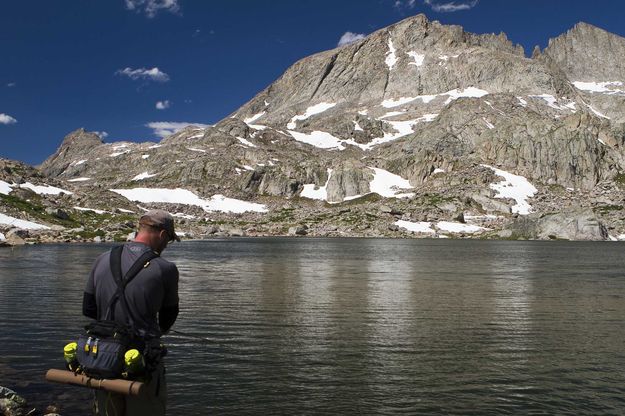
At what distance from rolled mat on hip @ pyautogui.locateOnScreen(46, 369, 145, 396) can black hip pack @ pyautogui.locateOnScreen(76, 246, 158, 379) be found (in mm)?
103

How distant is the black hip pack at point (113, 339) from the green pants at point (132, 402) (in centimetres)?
48

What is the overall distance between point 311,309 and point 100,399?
89.7 feet

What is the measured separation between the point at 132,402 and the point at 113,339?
3.92ft

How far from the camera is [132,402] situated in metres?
8.95

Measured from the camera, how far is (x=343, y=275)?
205 feet

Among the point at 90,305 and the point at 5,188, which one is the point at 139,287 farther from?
the point at 5,188

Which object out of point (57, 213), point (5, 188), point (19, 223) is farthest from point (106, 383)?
point (5, 188)

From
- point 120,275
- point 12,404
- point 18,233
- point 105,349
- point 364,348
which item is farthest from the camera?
point 18,233

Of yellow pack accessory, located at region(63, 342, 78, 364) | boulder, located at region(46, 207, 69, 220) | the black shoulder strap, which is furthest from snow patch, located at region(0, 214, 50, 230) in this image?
the black shoulder strap

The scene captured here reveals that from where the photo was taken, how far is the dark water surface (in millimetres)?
17094

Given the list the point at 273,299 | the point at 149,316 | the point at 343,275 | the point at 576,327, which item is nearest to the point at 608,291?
the point at 576,327

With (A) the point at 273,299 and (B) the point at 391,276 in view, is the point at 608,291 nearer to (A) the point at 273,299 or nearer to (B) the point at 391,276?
(B) the point at 391,276

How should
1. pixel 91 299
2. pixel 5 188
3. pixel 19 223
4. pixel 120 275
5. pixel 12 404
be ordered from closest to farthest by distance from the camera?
pixel 120 275 → pixel 91 299 → pixel 12 404 → pixel 19 223 → pixel 5 188

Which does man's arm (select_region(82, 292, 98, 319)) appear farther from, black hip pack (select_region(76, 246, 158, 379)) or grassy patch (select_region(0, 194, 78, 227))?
grassy patch (select_region(0, 194, 78, 227))
